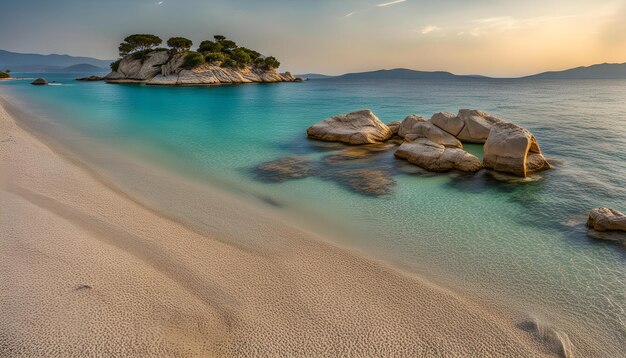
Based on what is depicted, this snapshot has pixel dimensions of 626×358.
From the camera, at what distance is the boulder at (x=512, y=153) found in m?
13.4

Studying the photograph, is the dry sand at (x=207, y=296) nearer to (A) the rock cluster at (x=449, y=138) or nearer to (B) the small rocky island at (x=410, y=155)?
(B) the small rocky island at (x=410, y=155)

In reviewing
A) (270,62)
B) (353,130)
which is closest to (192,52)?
(270,62)

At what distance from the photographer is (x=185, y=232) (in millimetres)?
8133

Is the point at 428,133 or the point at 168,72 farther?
the point at 168,72

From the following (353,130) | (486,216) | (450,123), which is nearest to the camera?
(486,216)

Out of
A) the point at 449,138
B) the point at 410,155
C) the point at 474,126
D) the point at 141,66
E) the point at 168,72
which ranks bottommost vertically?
the point at 410,155

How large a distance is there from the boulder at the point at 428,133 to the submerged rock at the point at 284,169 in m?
7.37

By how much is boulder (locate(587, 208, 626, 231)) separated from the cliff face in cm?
9323

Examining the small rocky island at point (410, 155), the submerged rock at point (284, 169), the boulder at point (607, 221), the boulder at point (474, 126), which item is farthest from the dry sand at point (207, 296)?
the boulder at point (474, 126)

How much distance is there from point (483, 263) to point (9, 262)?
32.3 feet

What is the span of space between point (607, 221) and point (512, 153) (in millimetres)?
5504

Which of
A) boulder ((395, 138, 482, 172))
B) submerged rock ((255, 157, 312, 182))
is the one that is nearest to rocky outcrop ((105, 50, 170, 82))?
submerged rock ((255, 157, 312, 182))

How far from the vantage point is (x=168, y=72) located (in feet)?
302

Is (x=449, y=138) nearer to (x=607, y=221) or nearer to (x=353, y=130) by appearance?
(x=353, y=130)
